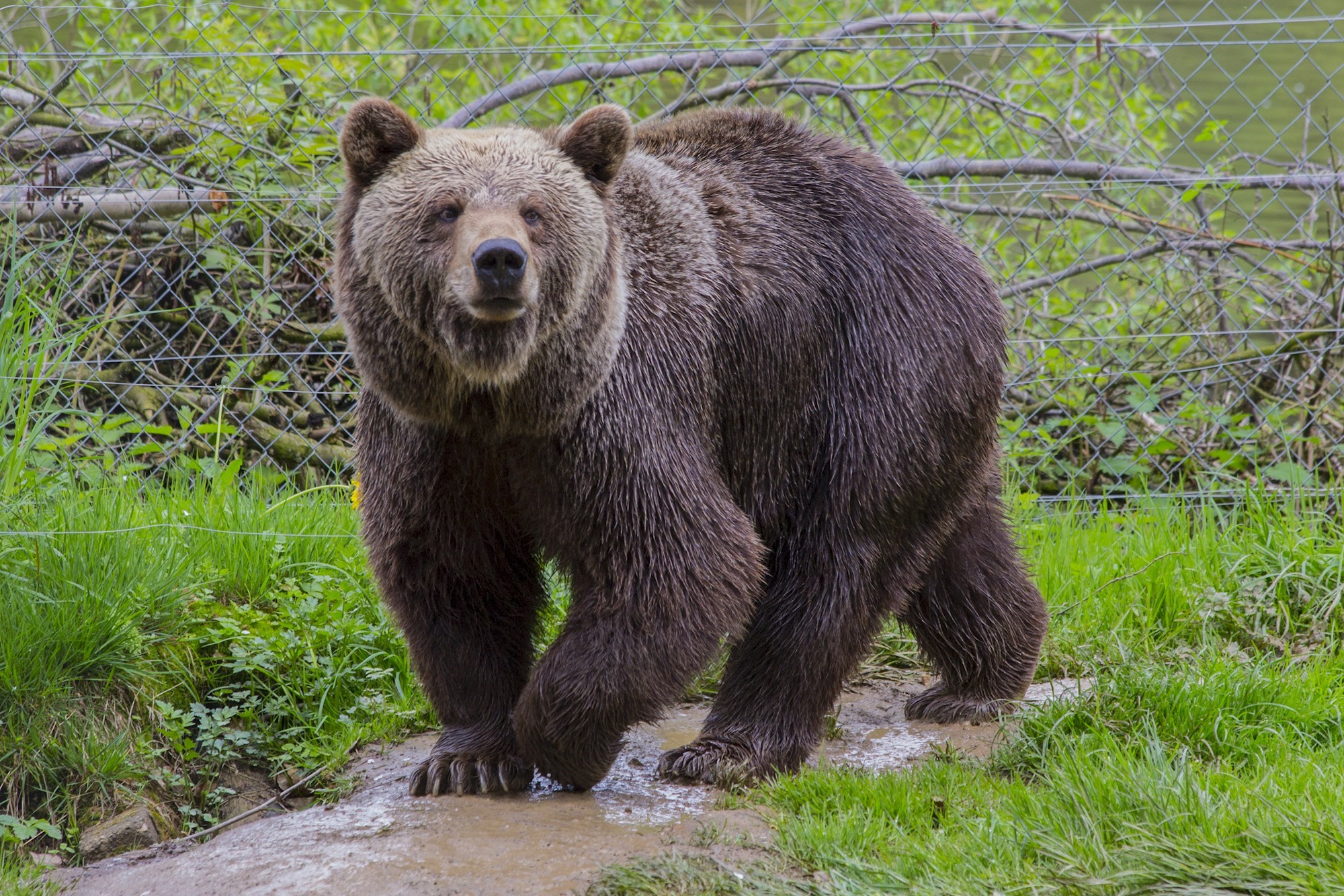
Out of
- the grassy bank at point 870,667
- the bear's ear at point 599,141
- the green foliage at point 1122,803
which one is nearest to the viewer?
the green foliage at point 1122,803

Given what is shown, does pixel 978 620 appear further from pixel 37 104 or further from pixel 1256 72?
pixel 1256 72

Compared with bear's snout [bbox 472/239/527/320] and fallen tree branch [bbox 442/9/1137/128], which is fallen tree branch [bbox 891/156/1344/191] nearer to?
fallen tree branch [bbox 442/9/1137/128]

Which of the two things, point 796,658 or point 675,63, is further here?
point 675,63

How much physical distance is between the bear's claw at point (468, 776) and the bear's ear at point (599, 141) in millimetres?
1756

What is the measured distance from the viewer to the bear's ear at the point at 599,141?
3.87 metres

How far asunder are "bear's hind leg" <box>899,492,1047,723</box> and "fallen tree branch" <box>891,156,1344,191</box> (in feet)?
7.44

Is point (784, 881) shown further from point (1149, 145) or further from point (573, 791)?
point (1149, 145)

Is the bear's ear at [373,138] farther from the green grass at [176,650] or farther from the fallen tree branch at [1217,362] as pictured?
the fallen tree branch at [1217,362]

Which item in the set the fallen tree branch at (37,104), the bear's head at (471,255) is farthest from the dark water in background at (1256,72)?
the bear's head at (471,255)

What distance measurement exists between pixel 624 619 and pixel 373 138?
5.04 feet

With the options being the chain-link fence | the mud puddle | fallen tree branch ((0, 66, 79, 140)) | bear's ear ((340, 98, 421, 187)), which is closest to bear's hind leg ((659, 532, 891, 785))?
the mud puddle

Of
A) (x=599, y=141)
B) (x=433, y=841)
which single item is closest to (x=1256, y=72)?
(x=599, y=141)

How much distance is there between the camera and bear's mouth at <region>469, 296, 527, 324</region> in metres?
3.44

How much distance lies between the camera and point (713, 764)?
4.18 m
